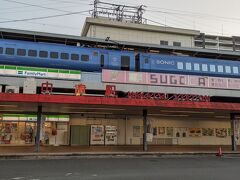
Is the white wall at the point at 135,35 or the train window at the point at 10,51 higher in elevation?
the white wall at the point at 135,35

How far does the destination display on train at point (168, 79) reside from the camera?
32531 millimetres

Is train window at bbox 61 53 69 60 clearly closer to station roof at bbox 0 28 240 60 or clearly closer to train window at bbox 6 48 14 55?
train window at bbox 6 48 14 55

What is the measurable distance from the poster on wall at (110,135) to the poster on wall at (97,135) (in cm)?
48

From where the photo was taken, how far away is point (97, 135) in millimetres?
30094

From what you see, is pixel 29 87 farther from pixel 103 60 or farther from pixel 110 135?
pixel 110 135

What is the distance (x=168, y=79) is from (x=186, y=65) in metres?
2.54

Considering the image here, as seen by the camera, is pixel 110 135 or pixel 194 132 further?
pixel 194 132

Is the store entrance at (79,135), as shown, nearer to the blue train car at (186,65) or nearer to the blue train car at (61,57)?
the blue train car at (61,57)

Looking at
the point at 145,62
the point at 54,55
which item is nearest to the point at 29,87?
the point at 54,55

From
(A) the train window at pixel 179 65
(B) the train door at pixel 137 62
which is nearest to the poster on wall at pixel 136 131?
(B) the train door at pixel 137 62

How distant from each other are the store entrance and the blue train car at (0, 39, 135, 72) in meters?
5.85

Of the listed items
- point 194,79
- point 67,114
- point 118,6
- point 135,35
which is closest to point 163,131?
point 194,79

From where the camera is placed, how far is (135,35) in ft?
155

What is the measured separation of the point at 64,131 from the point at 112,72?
755 cm
